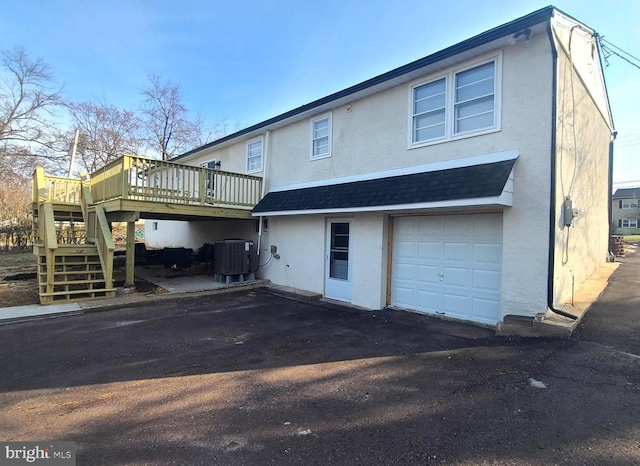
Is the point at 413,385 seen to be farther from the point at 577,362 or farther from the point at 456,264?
the point at 456,264

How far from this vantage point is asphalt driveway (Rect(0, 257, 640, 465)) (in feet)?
9.32

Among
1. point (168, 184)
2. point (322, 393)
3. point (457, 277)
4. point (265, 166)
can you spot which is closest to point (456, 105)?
point (457, 277)

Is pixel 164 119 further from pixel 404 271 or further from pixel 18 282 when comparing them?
pixel 404 271

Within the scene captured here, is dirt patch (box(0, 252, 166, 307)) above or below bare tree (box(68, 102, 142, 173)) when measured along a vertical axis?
below

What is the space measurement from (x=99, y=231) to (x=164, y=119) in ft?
77.5

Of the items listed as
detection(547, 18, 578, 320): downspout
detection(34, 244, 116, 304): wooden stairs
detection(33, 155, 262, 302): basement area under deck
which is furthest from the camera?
detection(33, 155, 262, 302): basement area under deck

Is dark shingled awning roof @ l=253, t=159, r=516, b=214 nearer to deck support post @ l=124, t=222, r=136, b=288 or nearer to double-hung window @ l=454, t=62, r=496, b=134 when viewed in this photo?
double-hung window @ l=454, t=62, r=496, b=134

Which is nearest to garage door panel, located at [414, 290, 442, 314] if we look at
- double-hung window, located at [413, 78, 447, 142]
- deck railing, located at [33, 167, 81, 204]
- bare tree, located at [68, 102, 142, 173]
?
double-hung window, located at [413, 78, 447, 142]

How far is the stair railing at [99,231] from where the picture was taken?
28.5ft

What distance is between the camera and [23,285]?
33.9 feet

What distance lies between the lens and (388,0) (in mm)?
8664

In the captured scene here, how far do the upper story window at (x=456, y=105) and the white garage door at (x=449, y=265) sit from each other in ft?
5.83

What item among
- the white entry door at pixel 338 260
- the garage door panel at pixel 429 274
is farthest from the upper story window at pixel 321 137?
the garage door panel at pixel 429 274

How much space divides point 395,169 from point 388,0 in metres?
4.38
